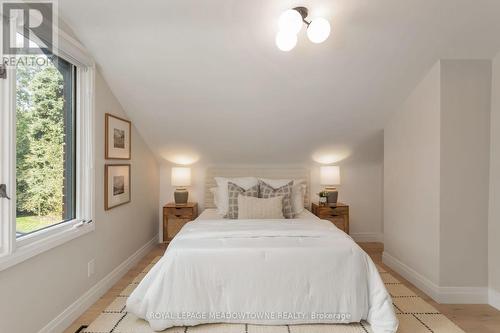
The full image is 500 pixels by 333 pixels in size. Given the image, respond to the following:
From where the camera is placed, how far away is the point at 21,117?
1.92 metres

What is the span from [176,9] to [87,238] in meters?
1.99

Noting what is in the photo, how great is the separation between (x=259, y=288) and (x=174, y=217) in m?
→ 2.14

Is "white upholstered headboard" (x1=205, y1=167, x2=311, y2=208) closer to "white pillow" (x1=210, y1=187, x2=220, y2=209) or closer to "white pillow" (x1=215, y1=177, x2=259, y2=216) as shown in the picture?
"white pillow" (x1=210, y1=187, x2=220, y2=209)

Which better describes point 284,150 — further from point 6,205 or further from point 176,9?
point 6,205

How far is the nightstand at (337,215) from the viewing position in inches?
158

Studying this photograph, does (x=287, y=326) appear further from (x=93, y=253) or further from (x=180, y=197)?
(x=180, y=197)

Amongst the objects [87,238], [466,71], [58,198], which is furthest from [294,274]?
[466,71]

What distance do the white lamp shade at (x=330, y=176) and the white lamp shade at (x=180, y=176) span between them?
1.88 m

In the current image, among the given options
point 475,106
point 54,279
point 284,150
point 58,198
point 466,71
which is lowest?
point 54,279

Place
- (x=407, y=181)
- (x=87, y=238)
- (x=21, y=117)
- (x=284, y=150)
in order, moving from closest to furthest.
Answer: (x=21, y=117), (x=87, y=238), (x=407, y=181), (x=284, y=150)

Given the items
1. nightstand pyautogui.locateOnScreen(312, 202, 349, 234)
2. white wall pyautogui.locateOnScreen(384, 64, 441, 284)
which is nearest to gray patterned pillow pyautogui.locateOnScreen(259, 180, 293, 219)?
nightstand pyautogui.locateOnScreen(312, 202, 349, 234)

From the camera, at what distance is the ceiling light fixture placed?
2.14 m

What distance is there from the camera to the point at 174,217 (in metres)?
4.05

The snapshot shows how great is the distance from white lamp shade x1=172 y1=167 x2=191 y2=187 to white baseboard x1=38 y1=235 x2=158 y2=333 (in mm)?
1003
